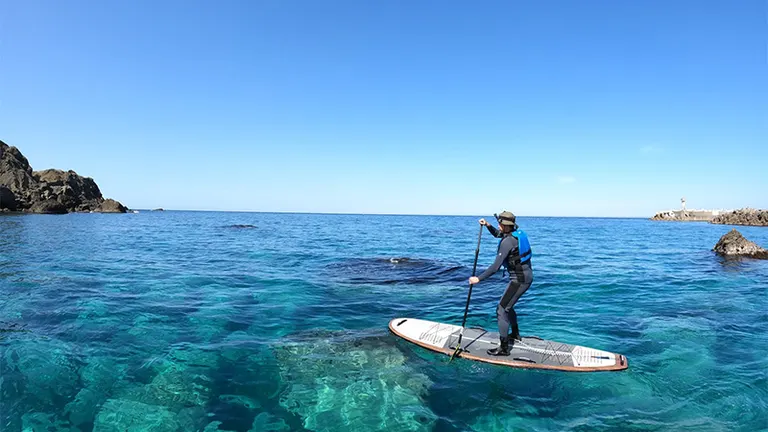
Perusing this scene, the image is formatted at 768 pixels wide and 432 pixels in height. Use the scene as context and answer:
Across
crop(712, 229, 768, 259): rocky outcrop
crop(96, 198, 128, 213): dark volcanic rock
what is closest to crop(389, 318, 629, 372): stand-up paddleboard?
crop(712, 229, 768, 259): rocky outcrop

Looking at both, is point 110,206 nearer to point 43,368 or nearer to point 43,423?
point 43,368

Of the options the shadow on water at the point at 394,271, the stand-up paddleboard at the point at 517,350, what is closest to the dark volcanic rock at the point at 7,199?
the shadow on water at the point at 394,271

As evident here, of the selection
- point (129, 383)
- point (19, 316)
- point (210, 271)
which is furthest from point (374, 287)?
point (19, 316)

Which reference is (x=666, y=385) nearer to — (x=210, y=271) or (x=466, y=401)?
(x=466, y=401)

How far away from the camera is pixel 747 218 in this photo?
83.9 metres

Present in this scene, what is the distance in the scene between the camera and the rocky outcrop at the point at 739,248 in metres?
28.9

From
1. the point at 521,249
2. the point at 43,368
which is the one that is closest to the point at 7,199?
the point at 43,368

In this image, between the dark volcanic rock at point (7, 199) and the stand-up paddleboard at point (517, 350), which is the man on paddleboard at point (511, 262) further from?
the dark volcanic rock at point (7, 199)

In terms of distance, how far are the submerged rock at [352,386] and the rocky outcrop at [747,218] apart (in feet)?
325

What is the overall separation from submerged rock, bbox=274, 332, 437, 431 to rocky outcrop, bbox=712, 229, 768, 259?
107 feet

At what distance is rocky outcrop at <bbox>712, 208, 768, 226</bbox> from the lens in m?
77.6

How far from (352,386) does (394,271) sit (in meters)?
14.8

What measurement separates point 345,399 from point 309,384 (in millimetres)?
1023

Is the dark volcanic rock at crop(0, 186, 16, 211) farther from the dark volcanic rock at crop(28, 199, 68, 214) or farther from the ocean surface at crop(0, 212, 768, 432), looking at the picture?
the ocean surface at crop(0, 212, 768, 432)
